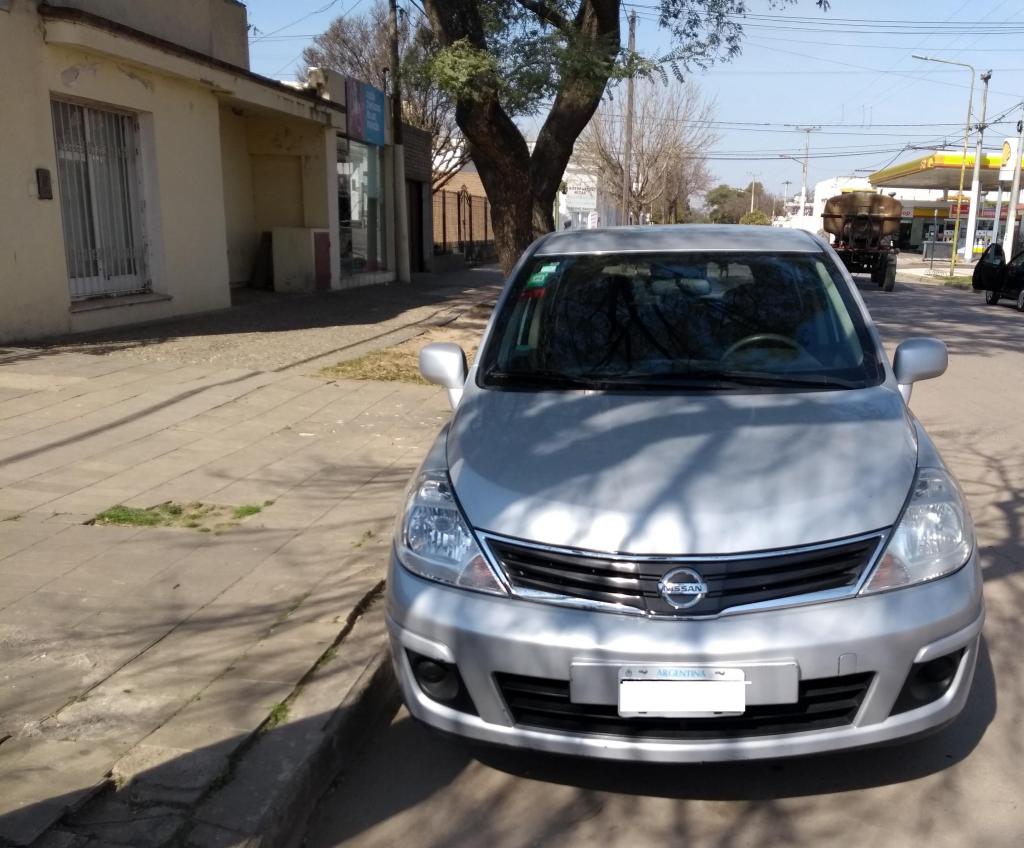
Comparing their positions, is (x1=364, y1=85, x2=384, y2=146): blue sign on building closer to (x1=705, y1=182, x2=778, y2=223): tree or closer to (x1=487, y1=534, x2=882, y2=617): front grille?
(x1=487, y1=534, x2=882, y2=617): front grille

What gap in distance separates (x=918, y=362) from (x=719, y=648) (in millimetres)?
1891

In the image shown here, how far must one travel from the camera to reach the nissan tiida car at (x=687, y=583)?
8.62 feet

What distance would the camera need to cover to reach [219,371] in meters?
9.36

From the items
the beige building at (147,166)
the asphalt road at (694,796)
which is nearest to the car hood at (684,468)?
the asphalt road at (694,796)

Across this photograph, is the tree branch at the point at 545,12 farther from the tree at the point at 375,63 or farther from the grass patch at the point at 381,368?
the tree at the point at 375,63

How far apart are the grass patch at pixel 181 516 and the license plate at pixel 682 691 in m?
3.09

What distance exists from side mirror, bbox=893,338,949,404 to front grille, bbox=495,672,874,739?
1.59 metres

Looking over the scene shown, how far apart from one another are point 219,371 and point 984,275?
19016 millimetres

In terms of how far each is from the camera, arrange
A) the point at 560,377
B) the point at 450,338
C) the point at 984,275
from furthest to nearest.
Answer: the point at 984,275, the point at 450,338, the point at 560,377

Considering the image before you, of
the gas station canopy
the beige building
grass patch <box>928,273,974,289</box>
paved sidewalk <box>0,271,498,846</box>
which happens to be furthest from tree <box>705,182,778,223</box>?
Result: paved sidewalk <box>0,271,498,846</box>

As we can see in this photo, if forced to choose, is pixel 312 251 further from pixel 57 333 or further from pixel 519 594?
pixel 519 594

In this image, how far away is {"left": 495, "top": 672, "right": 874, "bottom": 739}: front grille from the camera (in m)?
2.67

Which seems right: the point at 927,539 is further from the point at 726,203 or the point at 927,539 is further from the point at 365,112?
the point at 726,203

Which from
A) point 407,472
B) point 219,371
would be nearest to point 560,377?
point 407,472
